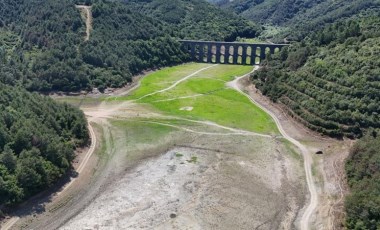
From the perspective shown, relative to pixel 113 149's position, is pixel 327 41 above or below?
above

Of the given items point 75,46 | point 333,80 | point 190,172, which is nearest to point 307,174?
point 190,172

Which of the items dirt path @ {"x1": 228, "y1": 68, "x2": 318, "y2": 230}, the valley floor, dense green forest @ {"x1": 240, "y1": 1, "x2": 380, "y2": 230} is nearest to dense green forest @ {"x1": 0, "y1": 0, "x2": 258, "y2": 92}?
the valley floor

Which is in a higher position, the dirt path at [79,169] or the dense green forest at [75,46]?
the dense green forest at [75,46]

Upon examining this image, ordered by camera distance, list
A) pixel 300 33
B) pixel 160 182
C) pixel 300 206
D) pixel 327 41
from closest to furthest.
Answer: pixel 300 206 < pixel 160 182 < pixel 327 41 < pixel 300 33

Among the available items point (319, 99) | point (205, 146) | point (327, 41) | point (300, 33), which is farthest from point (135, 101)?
point (300, 33)

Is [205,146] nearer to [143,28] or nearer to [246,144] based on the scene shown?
[246,144]

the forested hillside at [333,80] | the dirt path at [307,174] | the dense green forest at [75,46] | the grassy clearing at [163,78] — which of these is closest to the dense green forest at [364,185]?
the dirt path at [307,174]

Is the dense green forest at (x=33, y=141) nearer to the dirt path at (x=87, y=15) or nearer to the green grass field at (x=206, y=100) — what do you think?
the green grass field at (x=206, y=100)
